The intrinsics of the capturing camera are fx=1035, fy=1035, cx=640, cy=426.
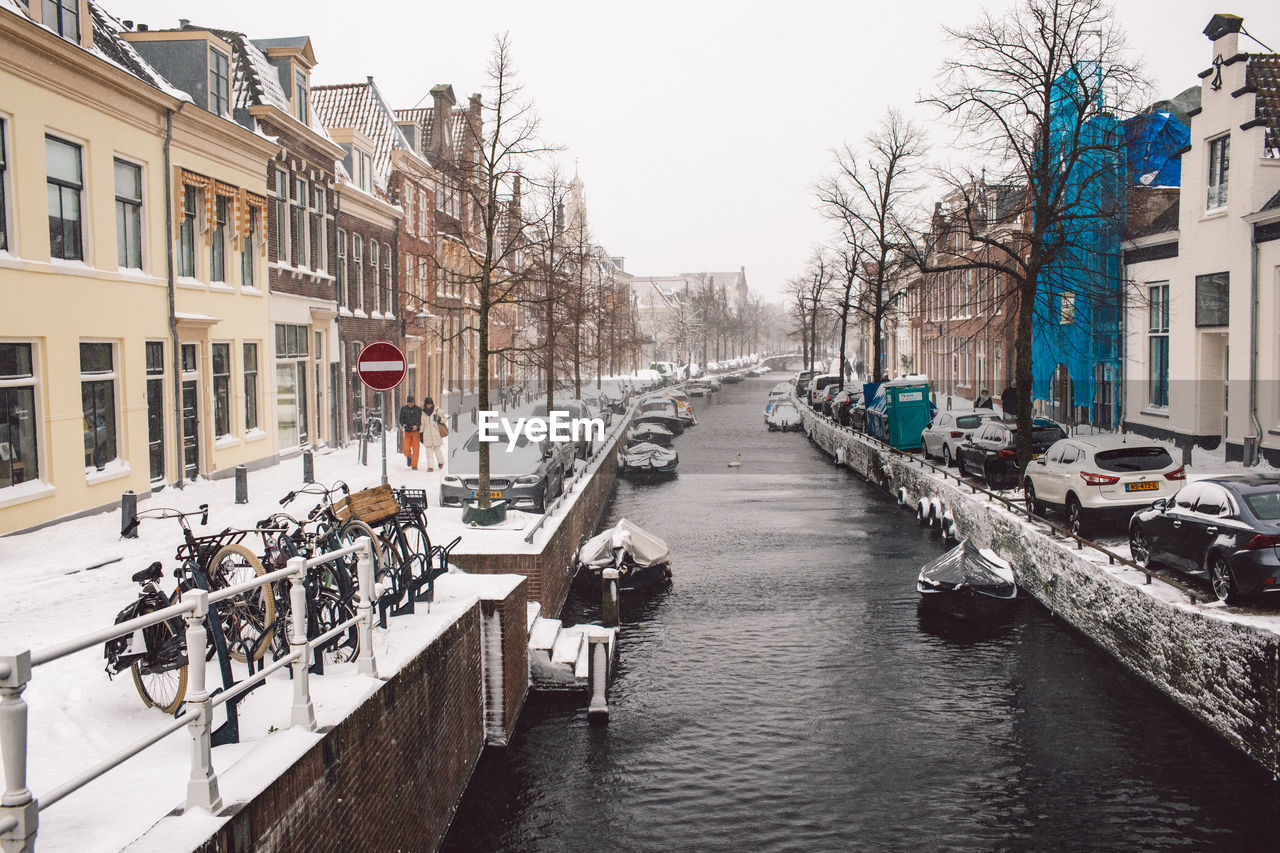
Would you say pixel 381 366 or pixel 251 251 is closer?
pixel 381 366

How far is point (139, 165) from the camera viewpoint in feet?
61.7

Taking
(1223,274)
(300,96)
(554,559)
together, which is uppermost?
(300,96)

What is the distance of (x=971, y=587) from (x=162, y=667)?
13.4 meters

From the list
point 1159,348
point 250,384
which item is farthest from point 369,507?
point 1159,348

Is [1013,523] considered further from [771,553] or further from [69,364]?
[69,364]

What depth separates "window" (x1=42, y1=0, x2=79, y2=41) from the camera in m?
15.8

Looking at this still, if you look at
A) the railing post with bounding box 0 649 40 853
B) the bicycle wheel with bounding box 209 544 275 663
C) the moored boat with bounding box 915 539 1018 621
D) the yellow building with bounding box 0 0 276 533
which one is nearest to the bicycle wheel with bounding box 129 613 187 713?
the bicycle wheel with bounding box 209 544 275 663

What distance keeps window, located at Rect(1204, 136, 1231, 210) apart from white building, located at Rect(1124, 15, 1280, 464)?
3 centimetres

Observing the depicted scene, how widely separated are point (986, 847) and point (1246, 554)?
4573 mm

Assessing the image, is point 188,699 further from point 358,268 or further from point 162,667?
point 358,268

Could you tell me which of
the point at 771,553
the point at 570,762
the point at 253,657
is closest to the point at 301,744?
the point at 253,657

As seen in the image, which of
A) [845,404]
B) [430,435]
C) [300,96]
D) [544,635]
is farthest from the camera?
[845,404]

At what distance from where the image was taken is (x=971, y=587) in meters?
17.1

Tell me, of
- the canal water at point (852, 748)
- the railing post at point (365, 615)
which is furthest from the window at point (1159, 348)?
the railing post at point (365, 615)
